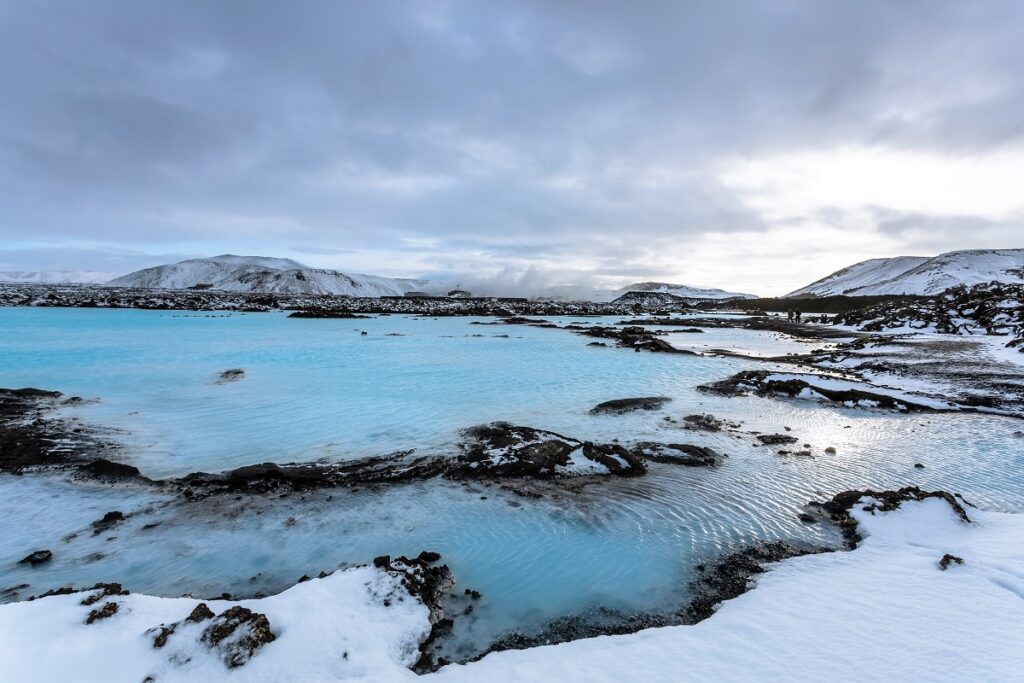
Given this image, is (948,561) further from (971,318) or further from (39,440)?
(971,318)

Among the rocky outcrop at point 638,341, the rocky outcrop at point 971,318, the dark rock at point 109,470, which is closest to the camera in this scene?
the dark rock at point 109,470

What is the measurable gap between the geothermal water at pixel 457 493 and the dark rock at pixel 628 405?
1.94 ft

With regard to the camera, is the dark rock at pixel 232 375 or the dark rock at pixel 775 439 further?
the dark rock at pixel 232 375

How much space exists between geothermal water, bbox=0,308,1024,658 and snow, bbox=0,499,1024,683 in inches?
30.2

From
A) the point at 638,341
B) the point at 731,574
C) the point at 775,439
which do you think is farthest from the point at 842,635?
the point at 638,341

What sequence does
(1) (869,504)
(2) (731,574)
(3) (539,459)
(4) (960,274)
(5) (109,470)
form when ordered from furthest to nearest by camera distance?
1. (4) (960,274)
2. (3) (539,459)
3. (5) (109,470)
4. (1) (869,504)
5. (2) (731,574)

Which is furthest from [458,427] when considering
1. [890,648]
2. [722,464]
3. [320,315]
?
[320,315]

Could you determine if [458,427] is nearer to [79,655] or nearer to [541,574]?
[541,574]

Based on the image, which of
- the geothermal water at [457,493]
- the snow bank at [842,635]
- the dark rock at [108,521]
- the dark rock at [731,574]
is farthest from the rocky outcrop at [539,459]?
the dark rock at [108,521]

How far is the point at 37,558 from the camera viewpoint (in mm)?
5750

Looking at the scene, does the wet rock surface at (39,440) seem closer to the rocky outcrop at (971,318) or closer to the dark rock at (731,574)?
the dark rock at (731,574)

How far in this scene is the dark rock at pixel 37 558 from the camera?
5.72 m

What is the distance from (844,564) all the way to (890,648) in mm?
2055

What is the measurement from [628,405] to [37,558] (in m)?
13.0
